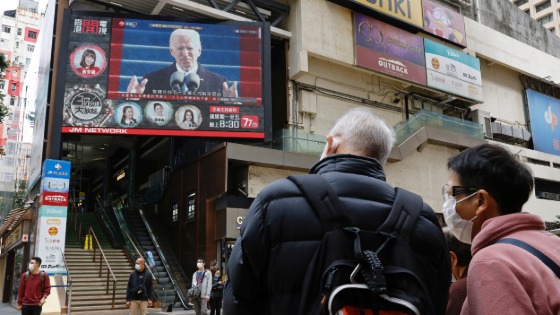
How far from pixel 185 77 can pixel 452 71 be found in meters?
13.7

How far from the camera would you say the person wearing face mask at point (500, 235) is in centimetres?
149

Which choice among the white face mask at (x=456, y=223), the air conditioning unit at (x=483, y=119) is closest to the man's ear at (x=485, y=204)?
the white face mask at (x=456, y=223)

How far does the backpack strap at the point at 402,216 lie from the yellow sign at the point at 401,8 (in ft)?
70.3

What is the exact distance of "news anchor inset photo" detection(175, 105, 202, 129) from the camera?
58.2 ft

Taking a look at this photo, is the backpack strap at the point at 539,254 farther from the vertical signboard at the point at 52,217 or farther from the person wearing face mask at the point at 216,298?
the vertical signboard at the point at 52,217

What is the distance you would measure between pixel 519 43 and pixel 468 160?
32.9 m

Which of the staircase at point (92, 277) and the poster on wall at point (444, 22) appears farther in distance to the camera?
the poster on wall at point (444, 22)

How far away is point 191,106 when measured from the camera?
17.9m

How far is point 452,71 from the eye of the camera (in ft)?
81.5

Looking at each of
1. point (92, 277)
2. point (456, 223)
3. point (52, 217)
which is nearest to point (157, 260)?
point (92, 277)

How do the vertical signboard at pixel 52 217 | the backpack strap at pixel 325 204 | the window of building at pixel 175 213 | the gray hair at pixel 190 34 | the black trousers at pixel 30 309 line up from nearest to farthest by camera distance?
the backpack strap at pixel 325 204, the black trousers at pixel 30 309, the vertical signboard at pixel 52 217, the gray hair at pixel 190 34, the window of building at pixel 175 213

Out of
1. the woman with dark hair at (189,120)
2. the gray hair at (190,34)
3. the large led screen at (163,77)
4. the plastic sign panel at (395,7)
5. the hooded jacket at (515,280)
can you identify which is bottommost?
the hooded jacket at (515,280)

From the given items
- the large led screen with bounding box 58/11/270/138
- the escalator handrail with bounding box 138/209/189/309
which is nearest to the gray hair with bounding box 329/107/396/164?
the escalator handrail with bounding box 138/209/189/309

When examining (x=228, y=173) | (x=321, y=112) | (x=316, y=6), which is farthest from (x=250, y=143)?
(x=316, y=6)
